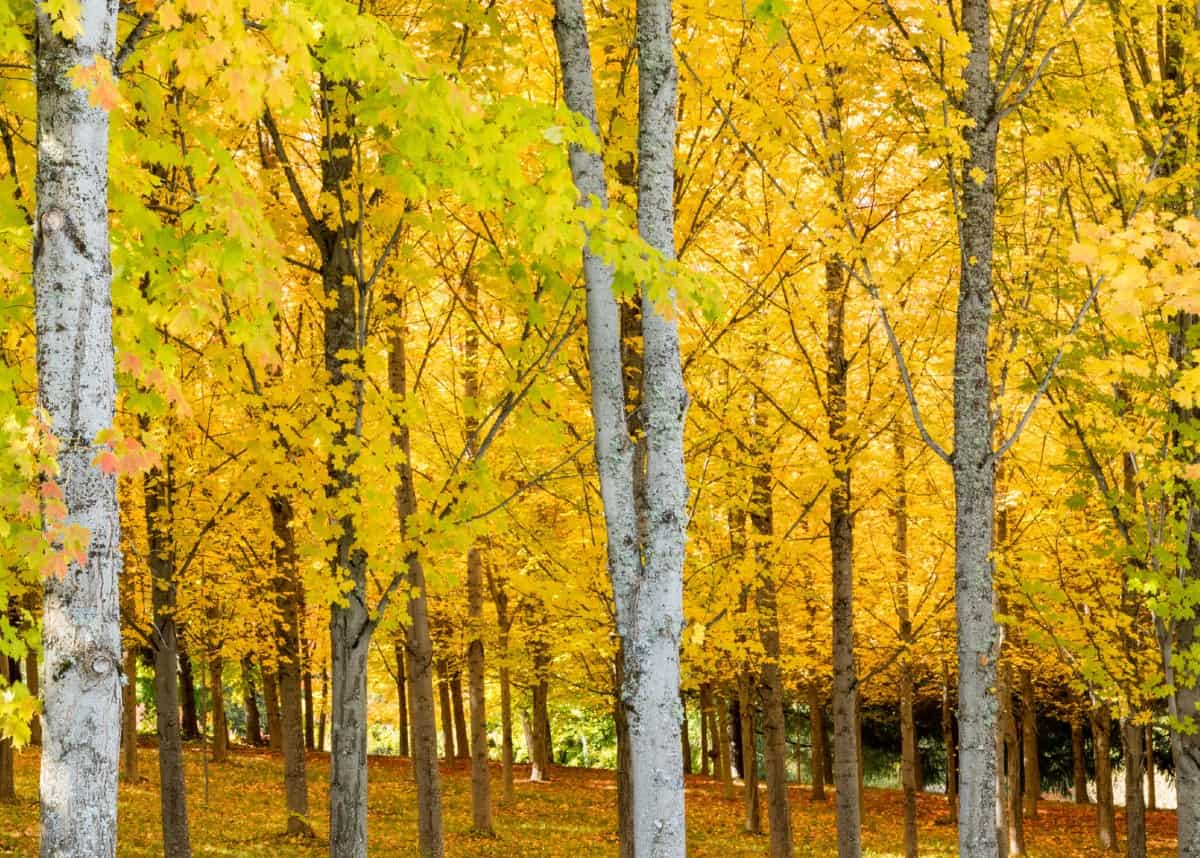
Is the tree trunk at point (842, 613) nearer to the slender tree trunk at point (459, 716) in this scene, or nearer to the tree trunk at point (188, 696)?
the tree trunk at point (188, 696)

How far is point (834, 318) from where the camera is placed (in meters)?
11.2

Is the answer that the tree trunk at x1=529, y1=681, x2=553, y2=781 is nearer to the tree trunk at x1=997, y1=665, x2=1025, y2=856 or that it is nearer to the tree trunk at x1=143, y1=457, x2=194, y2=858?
the tree trunk at x1=997, y1=665, x2=1025, y2=856

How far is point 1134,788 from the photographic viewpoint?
12.8m

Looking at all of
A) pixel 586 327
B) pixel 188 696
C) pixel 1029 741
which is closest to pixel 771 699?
pixel 586 327

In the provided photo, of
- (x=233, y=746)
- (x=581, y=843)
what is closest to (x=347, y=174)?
(x=581, y=843)

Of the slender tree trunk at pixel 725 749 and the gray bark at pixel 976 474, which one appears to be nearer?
the gray bark at pixel 976 474

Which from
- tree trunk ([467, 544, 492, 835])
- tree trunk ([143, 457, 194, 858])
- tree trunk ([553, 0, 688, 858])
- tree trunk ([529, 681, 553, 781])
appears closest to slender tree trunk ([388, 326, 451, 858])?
tree trunk ([143, 457, 194, 858])

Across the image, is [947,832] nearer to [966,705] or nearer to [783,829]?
[783,829]

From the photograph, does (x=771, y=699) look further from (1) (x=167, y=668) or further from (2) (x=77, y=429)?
(2) (x=77, y=429)

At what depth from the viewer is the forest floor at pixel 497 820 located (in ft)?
51.2

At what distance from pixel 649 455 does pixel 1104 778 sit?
16299mm

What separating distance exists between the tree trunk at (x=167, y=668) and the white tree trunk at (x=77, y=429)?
279 inches

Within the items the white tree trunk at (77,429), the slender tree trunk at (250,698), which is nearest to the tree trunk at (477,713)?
the slender tree trunk at (250,698)

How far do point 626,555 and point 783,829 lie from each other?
831 cm
